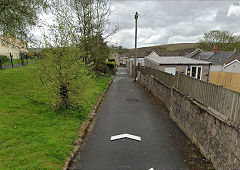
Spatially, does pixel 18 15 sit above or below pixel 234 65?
above

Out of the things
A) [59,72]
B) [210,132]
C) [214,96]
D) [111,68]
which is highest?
[59,72]

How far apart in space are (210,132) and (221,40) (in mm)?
58756

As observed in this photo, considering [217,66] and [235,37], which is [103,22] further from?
[235,37]

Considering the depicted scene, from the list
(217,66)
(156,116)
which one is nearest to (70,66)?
(156,116)

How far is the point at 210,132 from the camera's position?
4.28 meters

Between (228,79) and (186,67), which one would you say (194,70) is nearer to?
(186,67)

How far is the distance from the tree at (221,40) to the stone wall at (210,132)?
177ft

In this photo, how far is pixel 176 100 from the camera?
7191 mm

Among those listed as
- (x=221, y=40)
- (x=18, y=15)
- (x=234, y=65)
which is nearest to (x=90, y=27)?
(x=18, y=15)

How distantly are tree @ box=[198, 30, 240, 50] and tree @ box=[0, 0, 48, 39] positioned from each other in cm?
5586

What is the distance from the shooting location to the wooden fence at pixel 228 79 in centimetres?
1577

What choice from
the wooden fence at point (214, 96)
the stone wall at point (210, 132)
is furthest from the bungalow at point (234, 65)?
the stone wall at point (210, 132)

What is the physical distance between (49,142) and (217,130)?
4.99 meters

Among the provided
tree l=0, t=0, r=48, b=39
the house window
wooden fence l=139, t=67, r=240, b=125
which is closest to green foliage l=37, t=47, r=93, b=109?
wooden fence l=139, t=67, r=240, b=125
